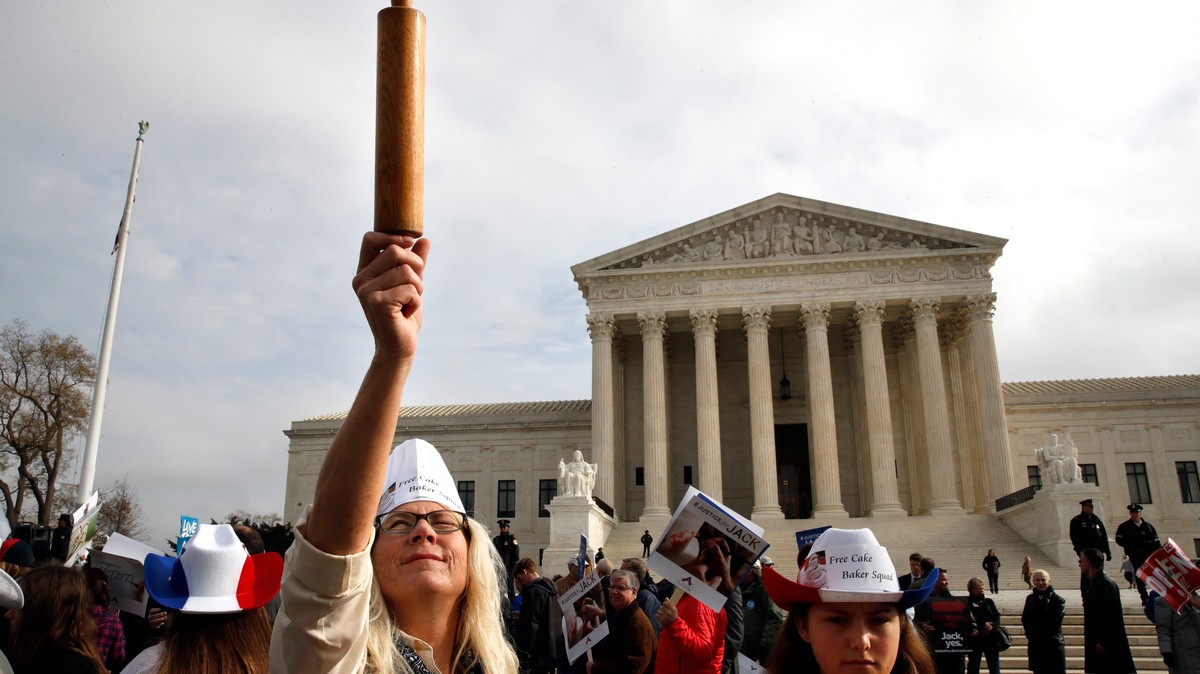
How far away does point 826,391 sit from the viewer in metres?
38.8

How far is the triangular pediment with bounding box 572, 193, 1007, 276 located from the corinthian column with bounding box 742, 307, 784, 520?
284 centimetres

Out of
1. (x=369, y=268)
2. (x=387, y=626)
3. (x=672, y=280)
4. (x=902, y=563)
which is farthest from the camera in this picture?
(x=672, y=280)

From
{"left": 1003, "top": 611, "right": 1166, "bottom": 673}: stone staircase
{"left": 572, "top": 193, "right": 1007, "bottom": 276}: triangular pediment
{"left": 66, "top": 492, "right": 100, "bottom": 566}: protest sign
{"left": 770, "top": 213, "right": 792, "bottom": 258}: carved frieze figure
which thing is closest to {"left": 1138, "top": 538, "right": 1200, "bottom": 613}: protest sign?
{"left": 1003, "top": 611, "right": 1166, "bottom": 673}: stone staircase

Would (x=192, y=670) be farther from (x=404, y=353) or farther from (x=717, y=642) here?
(x=717, y=642)

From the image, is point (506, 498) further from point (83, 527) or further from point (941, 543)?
point (83, 527)

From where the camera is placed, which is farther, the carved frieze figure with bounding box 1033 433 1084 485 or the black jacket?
the carved frieze figure with bounding box 1033 433 1084 485

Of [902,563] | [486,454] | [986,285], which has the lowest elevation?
[902,563]

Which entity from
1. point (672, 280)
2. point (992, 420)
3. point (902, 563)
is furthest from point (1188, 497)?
point (672, 280)

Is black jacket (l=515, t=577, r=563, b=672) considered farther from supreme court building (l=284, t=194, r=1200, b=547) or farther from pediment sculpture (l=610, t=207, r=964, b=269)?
pediment sculpture (l=610, t=207, r=964, b=269)

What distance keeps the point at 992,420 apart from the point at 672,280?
14424mm

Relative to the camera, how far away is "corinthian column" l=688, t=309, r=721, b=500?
38.5 meters

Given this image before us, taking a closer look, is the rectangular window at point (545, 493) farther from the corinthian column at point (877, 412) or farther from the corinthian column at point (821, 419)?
the corinthian column at point (877, 412)

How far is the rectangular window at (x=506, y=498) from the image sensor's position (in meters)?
47.0

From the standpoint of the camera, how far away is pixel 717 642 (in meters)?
7.19
